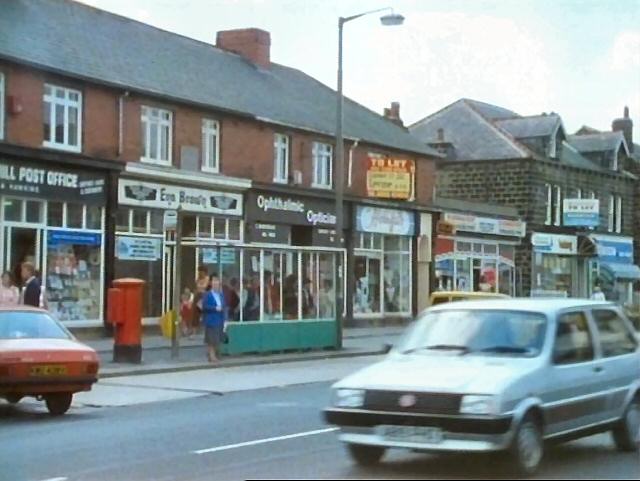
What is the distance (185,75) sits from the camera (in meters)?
33.1

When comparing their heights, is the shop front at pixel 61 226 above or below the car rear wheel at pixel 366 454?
above

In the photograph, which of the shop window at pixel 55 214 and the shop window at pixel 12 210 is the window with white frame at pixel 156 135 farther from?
the shop window at pixel 12 210

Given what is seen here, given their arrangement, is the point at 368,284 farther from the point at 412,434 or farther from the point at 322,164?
the point at 412,434

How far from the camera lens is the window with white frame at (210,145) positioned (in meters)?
32.3

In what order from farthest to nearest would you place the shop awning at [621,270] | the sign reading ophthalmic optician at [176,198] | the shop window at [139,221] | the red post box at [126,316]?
the shop awning at [621,270] < the shop window at [139,221] < the sign reading ophthalmic optician at [176,198] < the red post box at [126,316]

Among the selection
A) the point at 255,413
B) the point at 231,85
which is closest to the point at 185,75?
the point at 231,85

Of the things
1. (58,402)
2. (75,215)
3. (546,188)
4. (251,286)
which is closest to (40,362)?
(58,402)

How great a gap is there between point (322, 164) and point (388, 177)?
2097mm

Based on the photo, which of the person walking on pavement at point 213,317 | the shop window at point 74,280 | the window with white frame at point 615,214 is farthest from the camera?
the window with white frame at point 615,214

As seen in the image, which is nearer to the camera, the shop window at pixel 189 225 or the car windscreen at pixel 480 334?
the car windscreen at pixel 480 334

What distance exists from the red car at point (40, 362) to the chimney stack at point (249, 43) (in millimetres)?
23530

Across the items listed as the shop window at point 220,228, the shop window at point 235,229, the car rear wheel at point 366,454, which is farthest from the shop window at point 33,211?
the car rear wheel at point 366,454

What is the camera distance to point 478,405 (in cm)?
895

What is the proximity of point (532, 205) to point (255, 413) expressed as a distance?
1419 inches
